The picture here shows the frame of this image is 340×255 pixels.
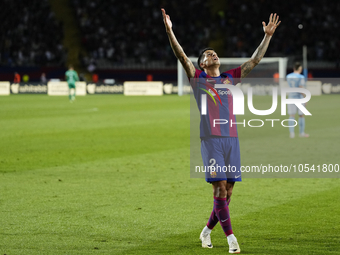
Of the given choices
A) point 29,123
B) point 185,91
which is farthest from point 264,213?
point 185,91

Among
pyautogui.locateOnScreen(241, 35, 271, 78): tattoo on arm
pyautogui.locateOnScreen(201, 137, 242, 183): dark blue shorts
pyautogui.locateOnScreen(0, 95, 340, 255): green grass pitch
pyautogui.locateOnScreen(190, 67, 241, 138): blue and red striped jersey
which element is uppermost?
pyautogui.locateOnScreen(241, 35, 271, 78): tattoo on arm

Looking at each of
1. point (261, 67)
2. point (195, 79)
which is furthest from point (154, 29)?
point (195, 79)

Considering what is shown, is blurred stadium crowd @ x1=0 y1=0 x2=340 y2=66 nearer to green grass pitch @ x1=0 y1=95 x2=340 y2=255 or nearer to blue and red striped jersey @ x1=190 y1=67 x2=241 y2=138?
green grass pitch @ x1=0 y1=95 x2=340 y2=255

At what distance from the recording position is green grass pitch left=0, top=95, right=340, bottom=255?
5.54 m

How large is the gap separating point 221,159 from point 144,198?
2.89m

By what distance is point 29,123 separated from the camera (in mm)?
19203

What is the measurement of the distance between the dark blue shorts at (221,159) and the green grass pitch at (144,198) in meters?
0.71

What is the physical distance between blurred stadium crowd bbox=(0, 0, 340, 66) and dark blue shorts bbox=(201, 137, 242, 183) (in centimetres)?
3531

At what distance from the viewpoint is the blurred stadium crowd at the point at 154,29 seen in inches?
1602

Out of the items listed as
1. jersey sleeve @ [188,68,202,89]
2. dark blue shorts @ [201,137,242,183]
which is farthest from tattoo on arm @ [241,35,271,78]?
dark blue shorts @ [201,137,242,183]

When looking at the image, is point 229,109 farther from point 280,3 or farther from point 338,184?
point 280,3

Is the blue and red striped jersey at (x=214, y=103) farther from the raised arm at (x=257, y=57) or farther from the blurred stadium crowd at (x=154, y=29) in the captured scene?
the blurred stadium crowd at (x=154, y=29)

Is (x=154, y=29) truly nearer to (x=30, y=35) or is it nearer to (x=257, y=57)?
(x=30, y=35)

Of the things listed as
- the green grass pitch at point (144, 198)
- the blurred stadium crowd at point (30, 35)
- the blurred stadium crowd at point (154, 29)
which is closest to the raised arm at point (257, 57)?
the green grass pitch at point (144, 198)
